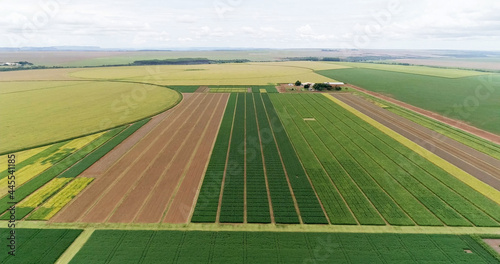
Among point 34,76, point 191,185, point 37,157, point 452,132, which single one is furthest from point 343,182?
point 34,76

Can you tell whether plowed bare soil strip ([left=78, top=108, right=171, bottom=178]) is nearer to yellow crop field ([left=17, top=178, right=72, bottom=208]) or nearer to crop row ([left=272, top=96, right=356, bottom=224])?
yellow crop field ([left=17, top=178, right=72, bottom=208])

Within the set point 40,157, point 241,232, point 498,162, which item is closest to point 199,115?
point 40,157

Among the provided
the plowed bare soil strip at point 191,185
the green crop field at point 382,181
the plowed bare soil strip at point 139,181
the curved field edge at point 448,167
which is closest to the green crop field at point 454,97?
the curved field edge at point 448,167

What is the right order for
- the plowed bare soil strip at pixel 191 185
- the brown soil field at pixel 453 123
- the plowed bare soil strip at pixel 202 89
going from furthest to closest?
the plowed bare soil strip at pixel 202 89 → the brown soil field at pixel 453 123 → the plowed bare soil strip at pixel 191 185

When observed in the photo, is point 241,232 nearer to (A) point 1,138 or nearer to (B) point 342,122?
(B) point 342,122

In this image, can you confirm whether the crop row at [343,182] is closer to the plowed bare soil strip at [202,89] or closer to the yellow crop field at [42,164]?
the yellow crop field at [42,164]

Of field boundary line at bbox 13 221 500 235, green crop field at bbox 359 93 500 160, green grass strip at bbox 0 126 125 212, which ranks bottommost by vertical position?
field boundary line at bbox 13 221 500 235

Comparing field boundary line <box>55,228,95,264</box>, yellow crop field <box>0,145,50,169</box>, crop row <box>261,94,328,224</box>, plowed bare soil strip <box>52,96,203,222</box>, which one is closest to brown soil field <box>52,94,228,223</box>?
plowed bare soil strip <box>52,96,203,222</box>
